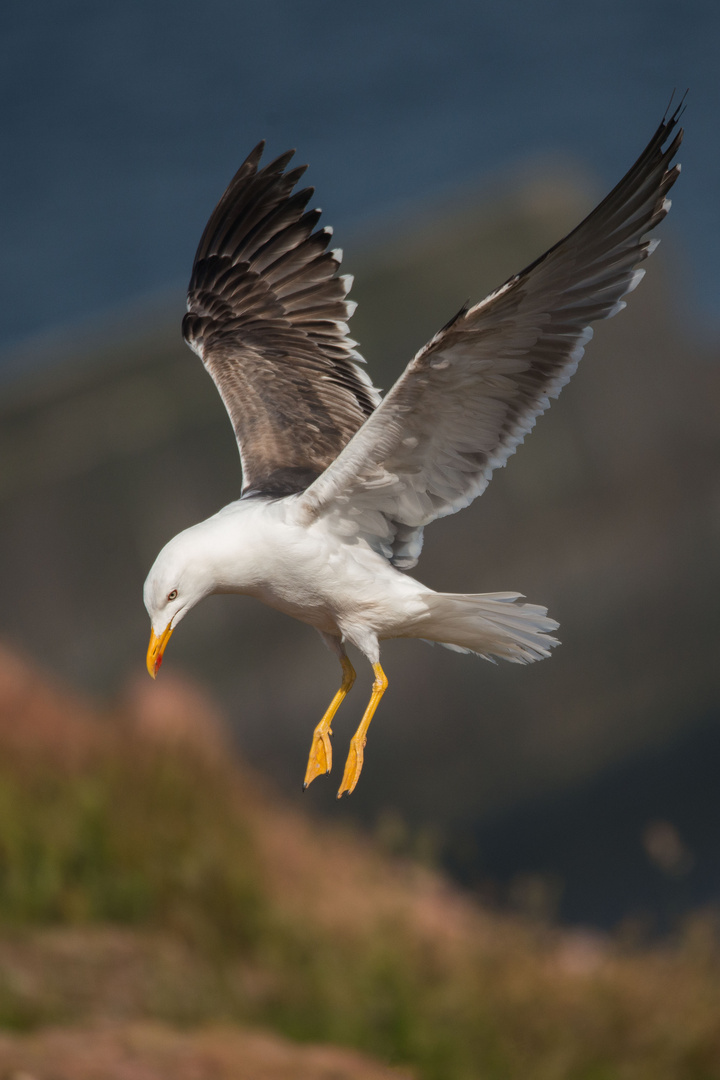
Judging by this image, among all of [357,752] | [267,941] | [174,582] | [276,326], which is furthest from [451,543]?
[174,582]

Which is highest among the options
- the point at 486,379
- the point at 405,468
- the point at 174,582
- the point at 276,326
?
the point at 276,326

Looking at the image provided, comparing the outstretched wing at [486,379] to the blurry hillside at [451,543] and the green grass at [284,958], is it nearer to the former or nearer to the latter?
the green grass at [284,958]

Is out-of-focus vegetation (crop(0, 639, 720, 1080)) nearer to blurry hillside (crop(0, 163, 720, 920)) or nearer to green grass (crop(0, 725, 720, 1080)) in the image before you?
green grass (crop(0, 725, 720, 1080))

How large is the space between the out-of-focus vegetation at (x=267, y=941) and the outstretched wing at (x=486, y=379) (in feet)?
7.39

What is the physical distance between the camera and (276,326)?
18.0 ft

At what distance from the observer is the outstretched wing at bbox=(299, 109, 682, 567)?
3.59 metres

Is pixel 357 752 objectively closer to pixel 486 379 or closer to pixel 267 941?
pixel 486 379

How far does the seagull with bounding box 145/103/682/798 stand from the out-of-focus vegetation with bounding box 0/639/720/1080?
1.75 meters

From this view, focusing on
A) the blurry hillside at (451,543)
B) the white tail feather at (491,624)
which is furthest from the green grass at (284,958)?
the blurry hillside at (451,543)

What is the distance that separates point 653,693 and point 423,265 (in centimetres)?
518

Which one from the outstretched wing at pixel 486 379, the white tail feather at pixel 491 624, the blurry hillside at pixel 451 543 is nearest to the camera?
the outstretched wing at pixel 486 379

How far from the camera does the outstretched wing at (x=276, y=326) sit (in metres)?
5.12

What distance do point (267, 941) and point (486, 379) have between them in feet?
10.9

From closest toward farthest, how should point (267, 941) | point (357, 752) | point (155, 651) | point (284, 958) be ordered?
1. point (155, 651)
2. point (357, 752)
3. point (284, 958)
4. point (267, 941)
